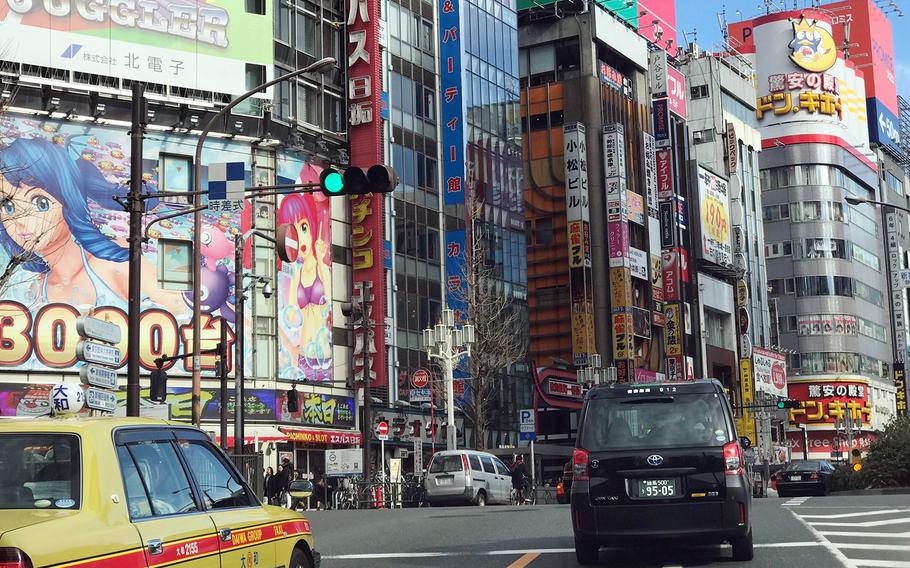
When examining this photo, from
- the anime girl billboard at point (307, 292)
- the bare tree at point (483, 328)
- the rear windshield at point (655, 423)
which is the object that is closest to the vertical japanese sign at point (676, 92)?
the bare tree at point (483, 328)

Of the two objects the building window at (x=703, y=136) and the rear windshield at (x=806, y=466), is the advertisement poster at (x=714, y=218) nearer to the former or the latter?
the building window at (x=703, y=136)

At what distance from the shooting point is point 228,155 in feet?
171

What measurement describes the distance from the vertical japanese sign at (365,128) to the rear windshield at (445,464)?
1867 cm

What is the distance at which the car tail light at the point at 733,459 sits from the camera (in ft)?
42.1

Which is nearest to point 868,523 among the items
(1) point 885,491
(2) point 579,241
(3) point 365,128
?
(1) point 885,491

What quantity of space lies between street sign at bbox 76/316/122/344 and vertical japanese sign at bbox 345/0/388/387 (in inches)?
1515

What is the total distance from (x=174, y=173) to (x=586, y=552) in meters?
39.7

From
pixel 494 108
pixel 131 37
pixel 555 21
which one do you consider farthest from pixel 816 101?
pixel 131 37

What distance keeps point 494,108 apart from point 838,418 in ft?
195

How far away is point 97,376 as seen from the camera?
1644cm

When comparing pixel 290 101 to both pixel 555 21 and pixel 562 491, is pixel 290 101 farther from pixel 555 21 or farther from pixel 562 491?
pixel 555 21

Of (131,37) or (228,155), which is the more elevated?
(131,37)

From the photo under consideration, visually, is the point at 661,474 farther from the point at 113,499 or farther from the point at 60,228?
the point at 60,228

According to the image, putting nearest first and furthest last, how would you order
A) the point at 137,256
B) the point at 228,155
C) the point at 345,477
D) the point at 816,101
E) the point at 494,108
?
the point at 137,256 < the point at 345,477 < the point at 228,155 < the point at 494,108 < the point at 816,101
